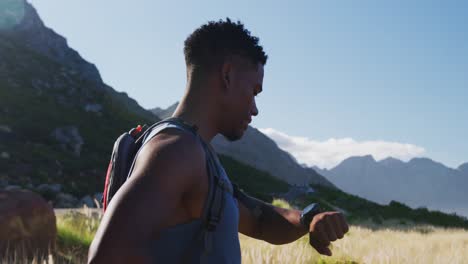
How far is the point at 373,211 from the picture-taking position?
59.8 feet

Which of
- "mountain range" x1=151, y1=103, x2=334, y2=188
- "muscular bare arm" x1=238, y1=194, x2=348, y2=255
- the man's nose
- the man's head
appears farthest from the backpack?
"mountain range" x1=151, y1=103, x2=334, y2=188

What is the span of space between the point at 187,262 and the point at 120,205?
15.2 inches

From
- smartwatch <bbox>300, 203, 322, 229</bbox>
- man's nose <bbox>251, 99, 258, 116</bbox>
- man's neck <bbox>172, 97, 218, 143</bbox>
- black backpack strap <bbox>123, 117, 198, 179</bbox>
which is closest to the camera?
black backpack strap <bbox>123, 117, 198, 179</bbox>

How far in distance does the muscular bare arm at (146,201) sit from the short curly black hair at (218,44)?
2.26ft

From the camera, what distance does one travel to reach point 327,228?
7.77ft

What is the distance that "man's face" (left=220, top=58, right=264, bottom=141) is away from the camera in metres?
2.34

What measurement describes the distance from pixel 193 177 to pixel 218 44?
0.86m

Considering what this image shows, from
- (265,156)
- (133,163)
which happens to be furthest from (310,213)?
(265,156)

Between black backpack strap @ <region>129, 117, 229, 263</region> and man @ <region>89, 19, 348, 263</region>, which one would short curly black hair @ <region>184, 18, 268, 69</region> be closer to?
man @ <region>89, 19, 348, 263</region>

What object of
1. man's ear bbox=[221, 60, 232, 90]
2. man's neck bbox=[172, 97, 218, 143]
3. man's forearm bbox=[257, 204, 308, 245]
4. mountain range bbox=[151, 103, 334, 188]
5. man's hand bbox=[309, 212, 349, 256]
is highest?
man's ear bbox=[221, 60, 232, 90]

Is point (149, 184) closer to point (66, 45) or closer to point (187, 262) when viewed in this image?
point (187, 262)

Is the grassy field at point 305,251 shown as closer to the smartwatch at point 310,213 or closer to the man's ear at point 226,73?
the smartwatch at point 310,213

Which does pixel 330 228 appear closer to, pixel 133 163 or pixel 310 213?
pixel 310 213

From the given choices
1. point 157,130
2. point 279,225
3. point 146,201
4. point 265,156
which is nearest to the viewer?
point 146,201
